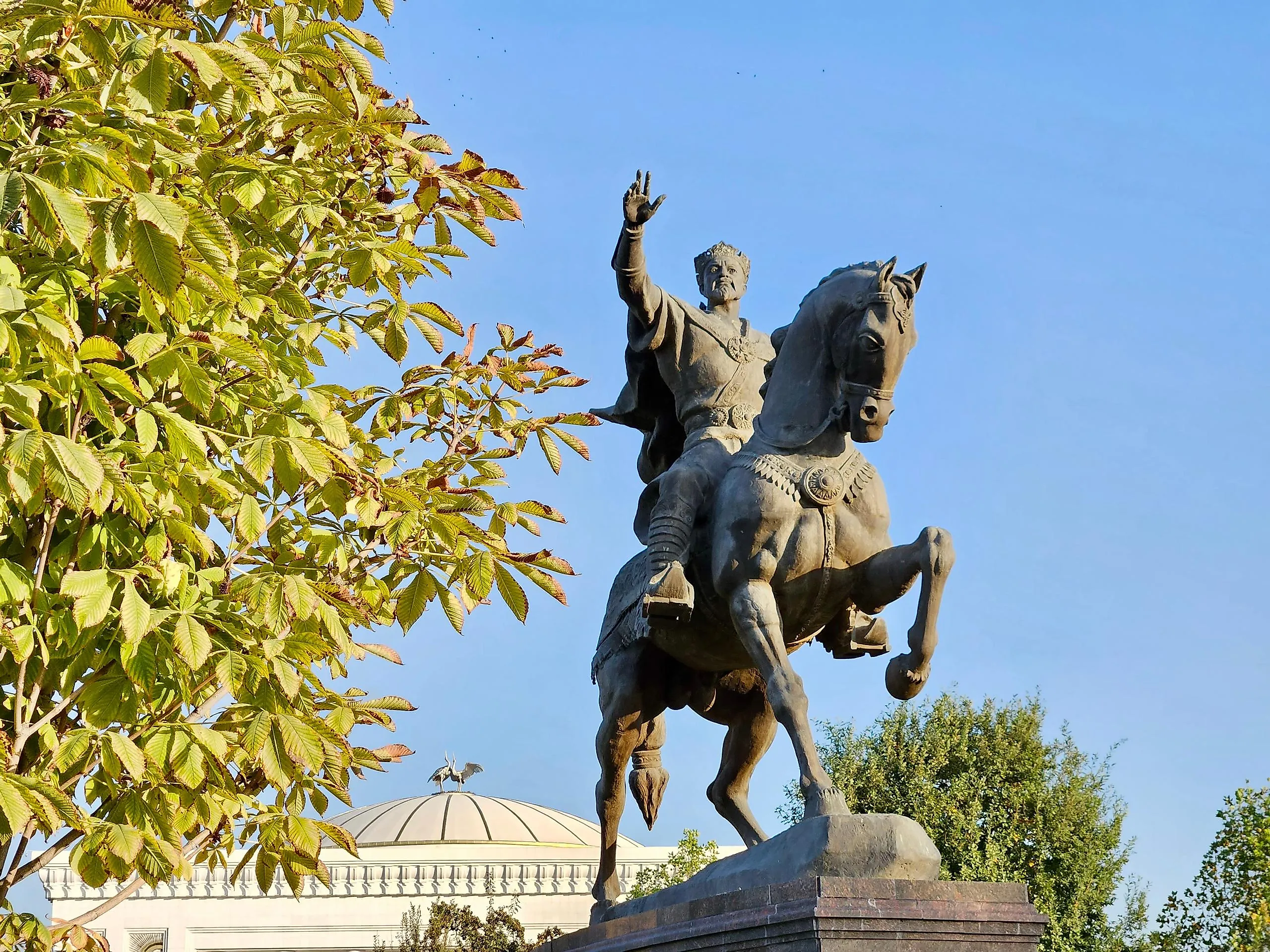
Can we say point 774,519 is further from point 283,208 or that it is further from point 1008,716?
point 1008,716

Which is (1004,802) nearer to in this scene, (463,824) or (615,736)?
(463,824)

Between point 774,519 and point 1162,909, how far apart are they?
19207 mm

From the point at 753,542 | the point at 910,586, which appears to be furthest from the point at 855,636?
the point at 753,542

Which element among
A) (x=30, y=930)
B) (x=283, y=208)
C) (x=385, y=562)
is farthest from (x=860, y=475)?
(x=30, y=930)

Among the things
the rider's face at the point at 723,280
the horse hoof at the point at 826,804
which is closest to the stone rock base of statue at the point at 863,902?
the horse hoof at the point at 826,804

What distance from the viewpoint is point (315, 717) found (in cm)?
604

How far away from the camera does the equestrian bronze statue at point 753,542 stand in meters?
5.79

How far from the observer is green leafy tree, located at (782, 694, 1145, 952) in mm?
25734

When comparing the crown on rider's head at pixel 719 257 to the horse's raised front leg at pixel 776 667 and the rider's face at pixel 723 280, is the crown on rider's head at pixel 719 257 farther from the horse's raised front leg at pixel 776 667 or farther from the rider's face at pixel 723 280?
the horse's raised front leg at pixel 776 667

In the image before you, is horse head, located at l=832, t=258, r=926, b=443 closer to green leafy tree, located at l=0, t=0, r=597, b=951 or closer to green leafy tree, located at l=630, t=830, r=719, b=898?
green leafy tree, located at l=0, t=0, r=597, b=951

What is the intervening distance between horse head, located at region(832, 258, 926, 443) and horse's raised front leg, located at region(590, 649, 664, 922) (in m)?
1.75

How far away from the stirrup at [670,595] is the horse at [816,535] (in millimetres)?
142

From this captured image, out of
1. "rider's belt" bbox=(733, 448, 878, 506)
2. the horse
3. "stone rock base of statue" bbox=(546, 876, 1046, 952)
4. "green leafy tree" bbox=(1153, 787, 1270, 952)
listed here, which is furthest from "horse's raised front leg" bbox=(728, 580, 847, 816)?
"green leafy tree" bbox=(1153, 787, 1270, 952)

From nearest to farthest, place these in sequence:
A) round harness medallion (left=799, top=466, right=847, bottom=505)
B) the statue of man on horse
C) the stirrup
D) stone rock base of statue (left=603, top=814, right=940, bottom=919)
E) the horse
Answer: stone rock base of statue (left=603, top=814, right=940, bottom=919), the horse, round harness medallion (left=799, top=466, right=847, bottom=505), the stirrup, the statue of man on horse
